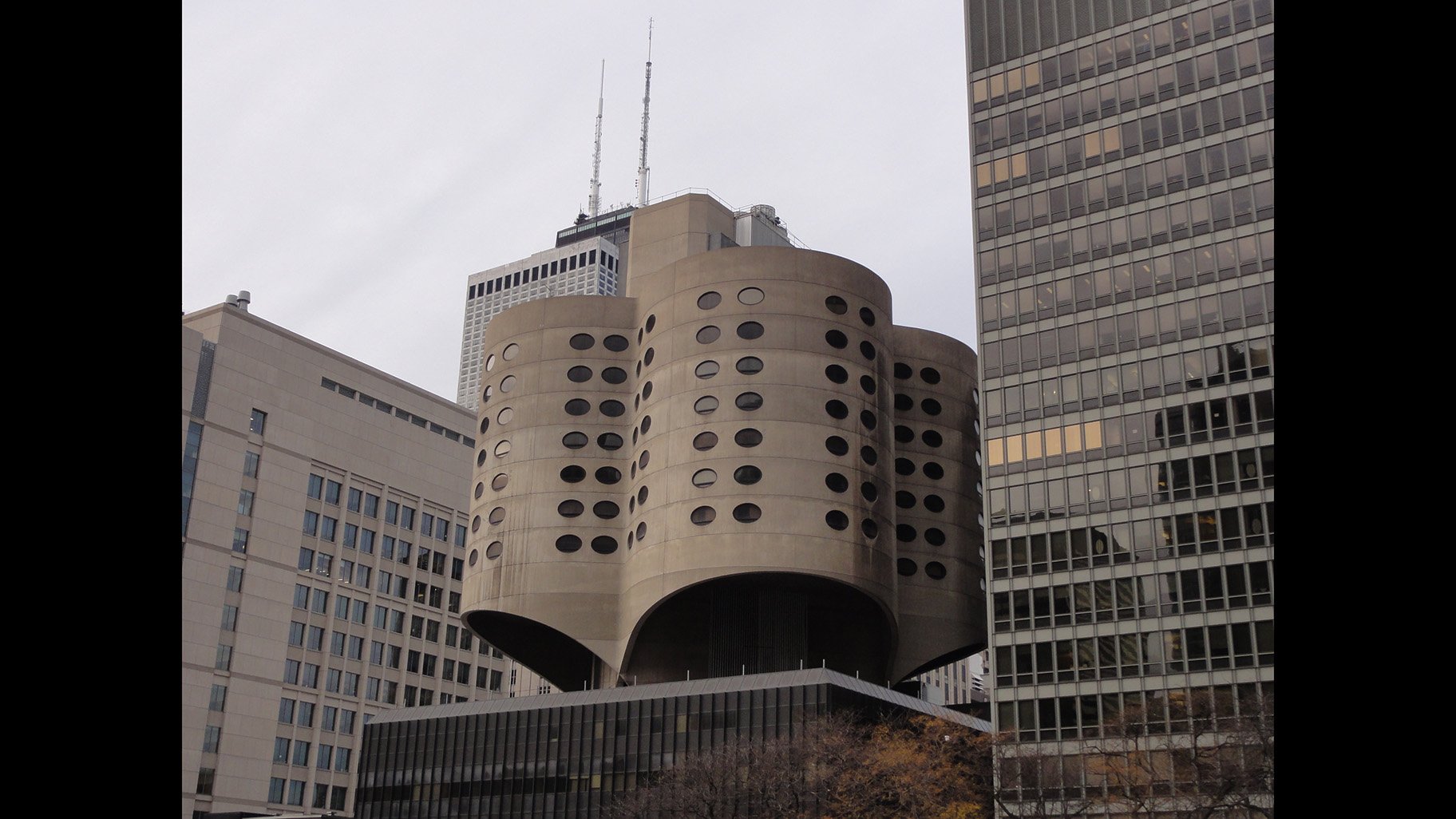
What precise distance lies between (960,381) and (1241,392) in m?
28.0

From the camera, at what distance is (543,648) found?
99.0 meters

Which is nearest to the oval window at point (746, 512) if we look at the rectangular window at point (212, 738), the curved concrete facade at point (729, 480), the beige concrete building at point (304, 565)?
the curved concrete facade at point (729, 480)

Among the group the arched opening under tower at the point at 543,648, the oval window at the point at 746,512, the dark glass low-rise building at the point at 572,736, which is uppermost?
the oval window at the point at 746,512

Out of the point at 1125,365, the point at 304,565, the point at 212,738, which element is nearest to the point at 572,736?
the point at 212,738

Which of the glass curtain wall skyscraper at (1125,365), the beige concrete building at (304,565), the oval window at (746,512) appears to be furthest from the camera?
the beige concrete building at (304,565)

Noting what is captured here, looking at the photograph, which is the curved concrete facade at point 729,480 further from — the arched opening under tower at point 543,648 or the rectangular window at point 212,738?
the rectangular window at point 212,738

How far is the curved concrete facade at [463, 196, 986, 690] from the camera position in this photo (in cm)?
8394

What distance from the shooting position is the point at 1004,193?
278ft

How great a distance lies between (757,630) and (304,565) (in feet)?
166

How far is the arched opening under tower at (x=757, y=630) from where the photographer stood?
285 ft

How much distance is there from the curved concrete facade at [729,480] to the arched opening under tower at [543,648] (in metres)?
0.29

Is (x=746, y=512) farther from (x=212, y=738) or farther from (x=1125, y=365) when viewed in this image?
(x=212, y=738)
